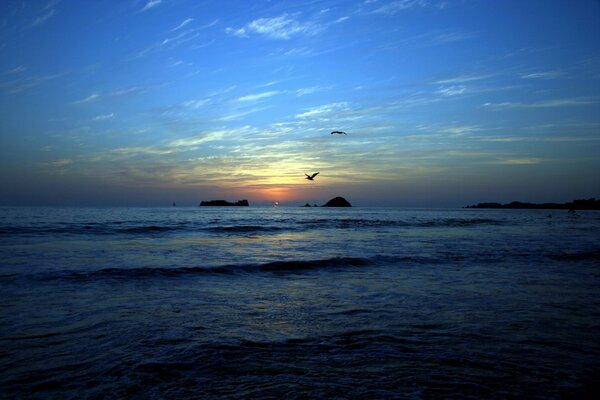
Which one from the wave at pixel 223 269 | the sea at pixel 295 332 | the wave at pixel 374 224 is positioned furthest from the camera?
the wave at pixel 374 224

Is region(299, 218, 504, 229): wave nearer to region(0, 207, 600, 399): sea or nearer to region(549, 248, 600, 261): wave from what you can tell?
region(549, 248, 600, 261): wave

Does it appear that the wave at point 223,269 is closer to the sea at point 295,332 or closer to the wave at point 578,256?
the sea at point 295,332

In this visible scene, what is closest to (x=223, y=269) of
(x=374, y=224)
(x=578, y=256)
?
(x=578, y=256)

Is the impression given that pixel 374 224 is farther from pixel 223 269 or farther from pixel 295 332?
pixel 295 332

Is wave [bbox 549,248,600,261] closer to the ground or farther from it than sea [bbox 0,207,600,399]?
closer to the ground

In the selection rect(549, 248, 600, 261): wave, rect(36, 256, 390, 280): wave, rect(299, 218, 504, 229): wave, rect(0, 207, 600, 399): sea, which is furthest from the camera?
rect(299, 218, 504, 229): wave

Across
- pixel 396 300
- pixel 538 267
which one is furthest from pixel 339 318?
pixel 538 267

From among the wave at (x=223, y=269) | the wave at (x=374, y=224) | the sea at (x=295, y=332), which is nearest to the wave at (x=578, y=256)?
the sea at (x=295, y=332)

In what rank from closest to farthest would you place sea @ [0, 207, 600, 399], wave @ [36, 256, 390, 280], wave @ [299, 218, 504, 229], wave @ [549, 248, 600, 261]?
sea @ [0, 207, 600, 399] < wave @ [36, 256, 390, 280] < wave @ [549, 248, 600, 261] < wave @ [299, 218, 504, 229]

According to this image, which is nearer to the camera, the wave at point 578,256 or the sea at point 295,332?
the sea at point 295,332

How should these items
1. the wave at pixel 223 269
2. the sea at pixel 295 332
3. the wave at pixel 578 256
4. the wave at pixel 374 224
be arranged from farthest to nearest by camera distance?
the wave at pixel 374 224 < the wave at pixel 578 256 < the wave at pixel 223 269 < the sea at pixel 295 332

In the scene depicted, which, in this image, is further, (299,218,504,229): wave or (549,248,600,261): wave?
(299,218,504,229): wave

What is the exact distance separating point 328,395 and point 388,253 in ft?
48.2

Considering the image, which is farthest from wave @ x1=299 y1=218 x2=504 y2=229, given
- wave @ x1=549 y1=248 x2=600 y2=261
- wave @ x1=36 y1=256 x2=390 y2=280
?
wave @ x1=36 y1=256 x2=390 y2=280
